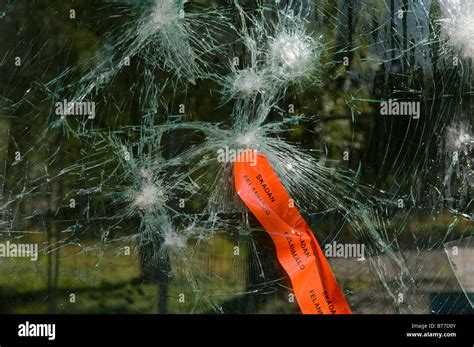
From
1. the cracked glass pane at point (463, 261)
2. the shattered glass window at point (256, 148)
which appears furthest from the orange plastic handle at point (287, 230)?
the cracked glass pane at point (463, 261)

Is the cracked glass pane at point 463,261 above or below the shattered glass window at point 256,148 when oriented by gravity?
below

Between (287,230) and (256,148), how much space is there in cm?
42

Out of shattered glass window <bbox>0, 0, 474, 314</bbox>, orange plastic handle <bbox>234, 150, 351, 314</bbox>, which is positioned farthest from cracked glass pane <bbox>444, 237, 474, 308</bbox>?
orange plastic handle <bbox>234, 150, 351, 314</bbox>

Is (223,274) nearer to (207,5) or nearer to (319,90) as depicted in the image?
(319,90)

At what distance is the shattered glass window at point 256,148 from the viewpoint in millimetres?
3213

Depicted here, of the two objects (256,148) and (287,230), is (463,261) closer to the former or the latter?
(287,230)

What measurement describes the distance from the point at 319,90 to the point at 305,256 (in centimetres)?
81

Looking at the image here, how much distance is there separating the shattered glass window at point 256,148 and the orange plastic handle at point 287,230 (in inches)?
1.2

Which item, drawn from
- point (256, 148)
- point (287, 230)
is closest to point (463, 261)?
point (287, 230)

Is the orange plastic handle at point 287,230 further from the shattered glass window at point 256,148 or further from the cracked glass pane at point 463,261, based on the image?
the cracked glass pane at point 463,261

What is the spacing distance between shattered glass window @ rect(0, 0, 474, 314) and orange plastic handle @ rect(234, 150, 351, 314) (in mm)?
31

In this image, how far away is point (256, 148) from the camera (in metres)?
3.20
